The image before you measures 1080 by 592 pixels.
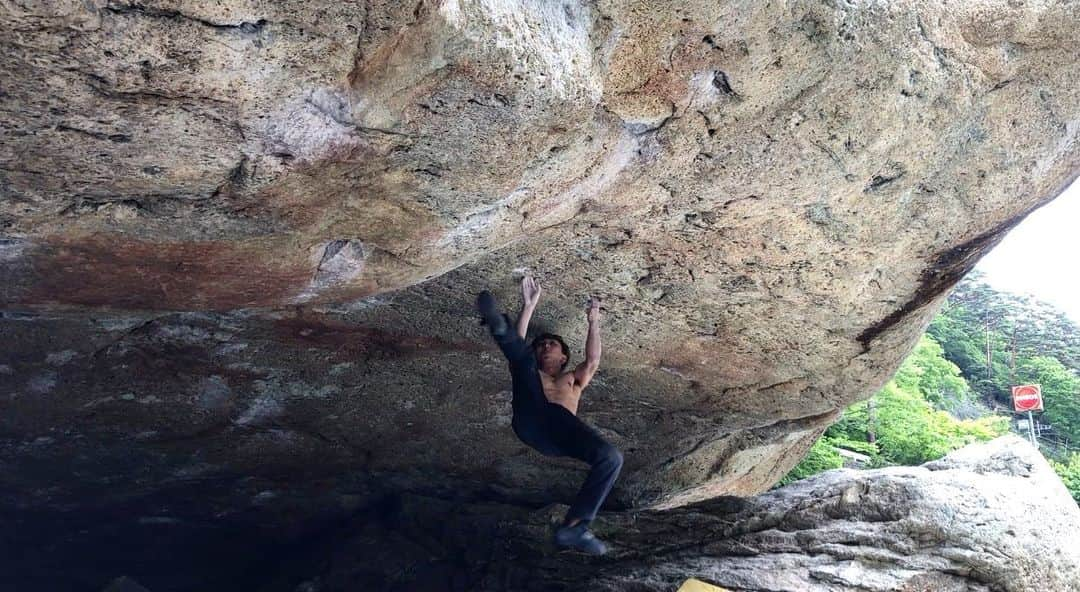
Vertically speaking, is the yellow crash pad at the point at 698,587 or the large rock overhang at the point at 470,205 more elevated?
the large rock overhang at the point at 470,205

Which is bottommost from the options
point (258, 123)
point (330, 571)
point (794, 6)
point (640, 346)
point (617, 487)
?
point (330, 571)

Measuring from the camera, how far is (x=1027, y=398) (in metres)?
15.1

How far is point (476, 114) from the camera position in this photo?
334cm

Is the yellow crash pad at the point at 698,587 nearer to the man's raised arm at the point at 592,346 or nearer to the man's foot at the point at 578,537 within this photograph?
the man's foot at the point at 578,537

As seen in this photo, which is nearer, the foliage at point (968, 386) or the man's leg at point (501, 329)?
the man's leg at point (501, 329)

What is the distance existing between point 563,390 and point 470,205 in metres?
1.68

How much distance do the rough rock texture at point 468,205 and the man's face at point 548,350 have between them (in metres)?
0.23

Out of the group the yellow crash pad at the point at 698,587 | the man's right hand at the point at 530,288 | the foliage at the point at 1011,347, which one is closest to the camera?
the man's right hand at the point at 530,288

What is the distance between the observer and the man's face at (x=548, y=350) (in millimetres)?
5438

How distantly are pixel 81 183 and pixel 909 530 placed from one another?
15.6 ft

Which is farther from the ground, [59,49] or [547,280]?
[59,49]

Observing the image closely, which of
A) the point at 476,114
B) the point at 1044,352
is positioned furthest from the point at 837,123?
the point at 1044,352

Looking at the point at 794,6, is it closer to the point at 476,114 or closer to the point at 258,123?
the point at 476,114

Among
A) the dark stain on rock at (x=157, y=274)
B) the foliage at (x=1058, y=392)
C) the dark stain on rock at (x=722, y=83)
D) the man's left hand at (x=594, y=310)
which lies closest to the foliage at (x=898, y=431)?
the foliage at (x=1058, y=392)
